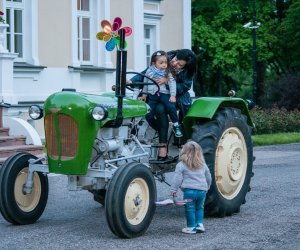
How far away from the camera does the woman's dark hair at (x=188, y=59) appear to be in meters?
10.9

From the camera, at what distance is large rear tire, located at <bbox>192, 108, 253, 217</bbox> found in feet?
33.6

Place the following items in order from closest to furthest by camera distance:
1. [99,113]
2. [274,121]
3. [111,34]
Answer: [99,113] → [111,34] → [274,121]

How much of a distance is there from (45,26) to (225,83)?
29.3 m

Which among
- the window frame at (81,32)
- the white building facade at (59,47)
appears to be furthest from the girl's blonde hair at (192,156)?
the window frame at (81,32)

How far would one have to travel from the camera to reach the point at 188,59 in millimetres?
10930

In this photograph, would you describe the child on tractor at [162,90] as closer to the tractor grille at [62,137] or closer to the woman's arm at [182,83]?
the woman's arm at [182,83]

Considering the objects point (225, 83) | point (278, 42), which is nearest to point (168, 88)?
point (278, 42)

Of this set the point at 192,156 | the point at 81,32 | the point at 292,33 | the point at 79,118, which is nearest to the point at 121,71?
the point at 79,118

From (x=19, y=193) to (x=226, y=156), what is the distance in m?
2.57

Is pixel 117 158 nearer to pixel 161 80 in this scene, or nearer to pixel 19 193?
pixel 19 193

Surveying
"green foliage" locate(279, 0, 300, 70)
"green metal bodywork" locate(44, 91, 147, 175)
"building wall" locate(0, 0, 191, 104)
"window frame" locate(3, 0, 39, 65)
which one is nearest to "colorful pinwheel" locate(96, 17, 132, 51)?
"green metal bodywork" locate(44, 91, 147, 175)

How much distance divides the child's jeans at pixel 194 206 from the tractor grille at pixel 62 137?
1306 mm

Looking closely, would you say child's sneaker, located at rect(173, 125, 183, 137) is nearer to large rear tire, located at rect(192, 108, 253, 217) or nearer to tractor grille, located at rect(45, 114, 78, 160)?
large rear tire, located at rect(192, 108, 253, 217)

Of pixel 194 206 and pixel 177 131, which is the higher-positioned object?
pixel 177 131
